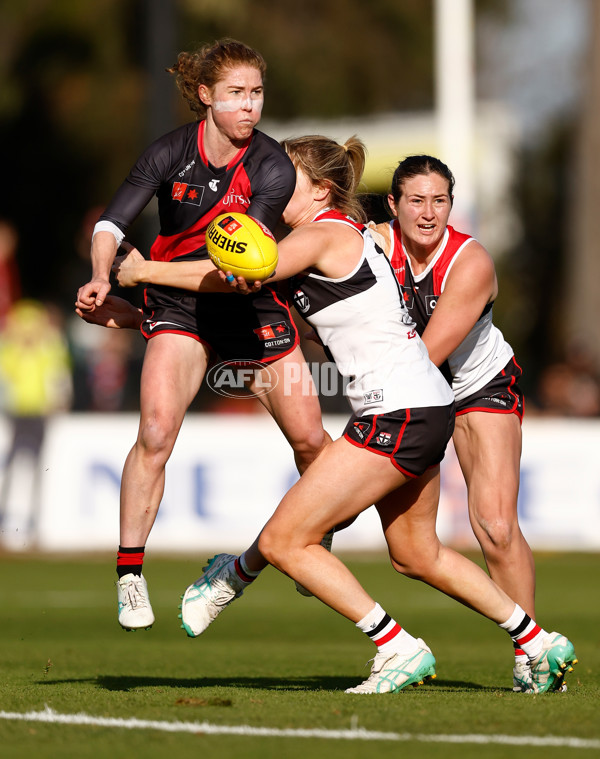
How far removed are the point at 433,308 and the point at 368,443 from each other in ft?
3.47

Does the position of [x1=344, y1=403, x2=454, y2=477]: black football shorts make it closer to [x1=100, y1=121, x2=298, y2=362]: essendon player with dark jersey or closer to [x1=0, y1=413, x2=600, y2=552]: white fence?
[x1=100, y1=121, x2=298, y2=362]: essendon player with dark jersey

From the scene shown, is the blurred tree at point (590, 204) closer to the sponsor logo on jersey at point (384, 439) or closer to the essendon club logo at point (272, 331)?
the essendon club logo at point (272, 331)

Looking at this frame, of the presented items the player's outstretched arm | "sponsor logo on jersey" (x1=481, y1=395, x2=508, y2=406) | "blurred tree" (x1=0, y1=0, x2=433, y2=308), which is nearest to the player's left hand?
the player's outstretched arm

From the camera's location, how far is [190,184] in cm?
648

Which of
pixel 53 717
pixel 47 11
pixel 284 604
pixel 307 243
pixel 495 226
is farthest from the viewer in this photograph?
pixel 495 226

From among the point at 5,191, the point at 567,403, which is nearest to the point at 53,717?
the point at 567,403

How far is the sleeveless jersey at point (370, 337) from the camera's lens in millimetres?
5812

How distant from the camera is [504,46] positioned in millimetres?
32750

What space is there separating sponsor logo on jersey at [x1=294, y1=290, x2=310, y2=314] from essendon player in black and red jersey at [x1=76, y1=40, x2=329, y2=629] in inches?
16.1

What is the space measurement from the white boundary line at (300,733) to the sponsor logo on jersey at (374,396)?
56.3 inches

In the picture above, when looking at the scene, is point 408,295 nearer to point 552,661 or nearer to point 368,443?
point 368,443

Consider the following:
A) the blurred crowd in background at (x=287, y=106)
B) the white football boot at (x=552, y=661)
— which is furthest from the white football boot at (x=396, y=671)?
the blurred crowd in background at (x=287, y=106)

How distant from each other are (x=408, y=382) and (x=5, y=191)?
75.8ft

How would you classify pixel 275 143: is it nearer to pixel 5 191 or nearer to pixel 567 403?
pixel 567 403
